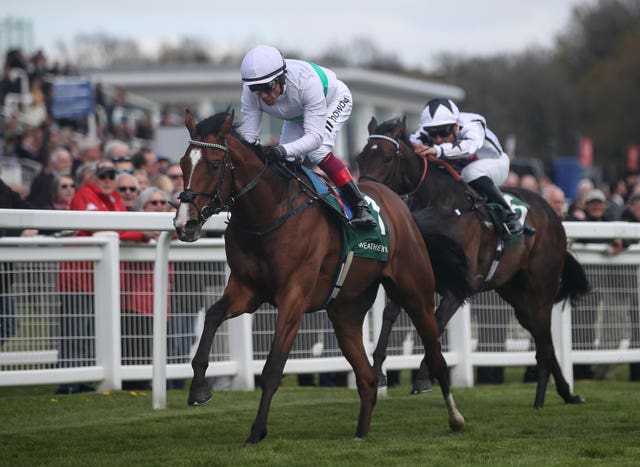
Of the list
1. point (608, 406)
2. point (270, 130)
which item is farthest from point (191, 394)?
point (270, 130)

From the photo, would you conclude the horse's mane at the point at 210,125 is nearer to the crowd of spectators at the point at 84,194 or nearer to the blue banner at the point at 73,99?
the crowd of spectators at the point at 84,194

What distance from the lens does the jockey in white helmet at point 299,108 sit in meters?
6.72

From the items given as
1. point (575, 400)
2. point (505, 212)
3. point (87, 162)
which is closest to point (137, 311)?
point (505, 212)

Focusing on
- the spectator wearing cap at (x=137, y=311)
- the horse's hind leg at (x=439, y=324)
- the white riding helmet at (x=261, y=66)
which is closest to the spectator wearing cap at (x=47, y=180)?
the spectator wearing cap at (x=137, y=311)

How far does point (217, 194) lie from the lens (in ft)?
20.9

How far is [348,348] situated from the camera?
7.25 metres

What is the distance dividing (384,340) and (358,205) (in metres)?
1.44

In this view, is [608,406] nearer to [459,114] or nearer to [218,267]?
[459,114]

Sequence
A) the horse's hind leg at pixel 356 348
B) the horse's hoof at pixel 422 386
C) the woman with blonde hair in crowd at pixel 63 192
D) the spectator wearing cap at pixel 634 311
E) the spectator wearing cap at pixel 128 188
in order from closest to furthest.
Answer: the horse's hind leg at pixel 356 348, the horse's hoof at pixel 422 386, the spectator wearing cap at pixel 128 188, the woman with blonde hair in crowd at pixel 63 192, the spectator wearing cap at pixel 634 311

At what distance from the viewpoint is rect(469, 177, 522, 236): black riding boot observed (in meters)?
8.91

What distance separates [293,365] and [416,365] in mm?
1170

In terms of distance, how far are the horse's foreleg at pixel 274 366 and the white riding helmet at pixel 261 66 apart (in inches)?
48.4

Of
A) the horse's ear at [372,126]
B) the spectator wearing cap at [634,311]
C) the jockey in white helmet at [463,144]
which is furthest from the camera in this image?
the spectator wearing cap at [634,311]

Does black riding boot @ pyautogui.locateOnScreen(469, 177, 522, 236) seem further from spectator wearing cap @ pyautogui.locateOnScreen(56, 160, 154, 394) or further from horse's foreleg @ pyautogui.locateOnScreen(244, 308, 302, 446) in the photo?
horse's foreleg @ pyautogui.locateOnScreen(244, 308, 302, 446)
